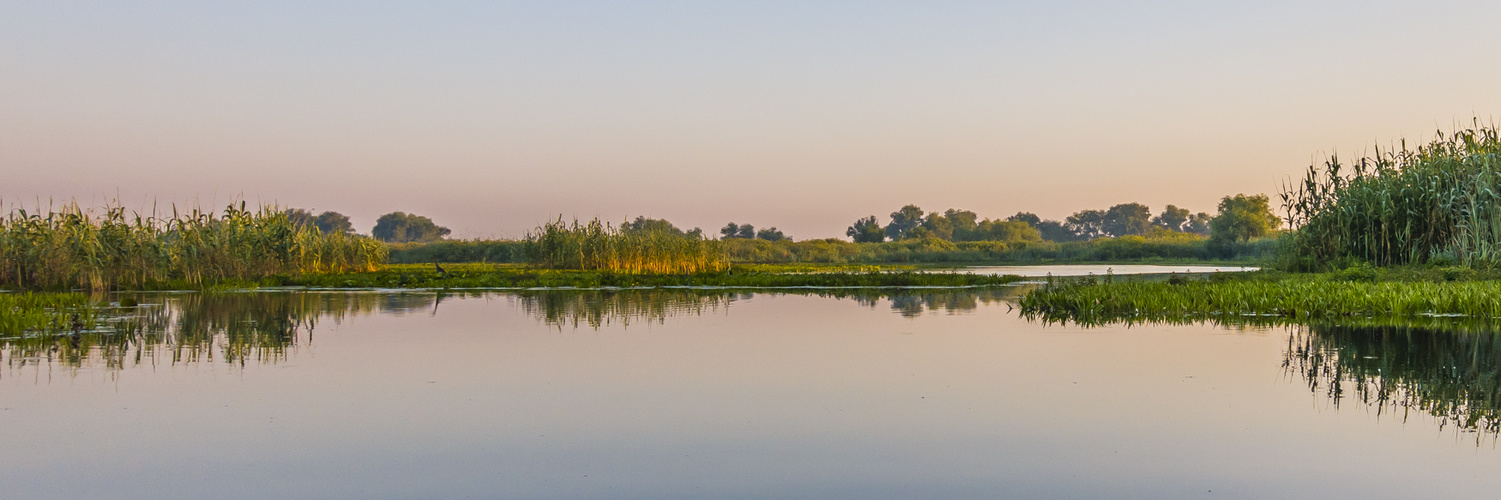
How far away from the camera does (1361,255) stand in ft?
73.9

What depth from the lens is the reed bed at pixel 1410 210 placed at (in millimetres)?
20000

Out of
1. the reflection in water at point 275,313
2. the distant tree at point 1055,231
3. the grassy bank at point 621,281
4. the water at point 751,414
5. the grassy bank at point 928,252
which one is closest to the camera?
the water at point 751,414

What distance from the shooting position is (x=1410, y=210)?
71.5 feet

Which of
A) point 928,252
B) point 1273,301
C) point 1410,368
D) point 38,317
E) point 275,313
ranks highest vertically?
point 928,252

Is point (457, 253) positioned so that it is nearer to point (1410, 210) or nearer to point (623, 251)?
point (623, 251)

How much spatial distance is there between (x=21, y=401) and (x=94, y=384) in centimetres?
85

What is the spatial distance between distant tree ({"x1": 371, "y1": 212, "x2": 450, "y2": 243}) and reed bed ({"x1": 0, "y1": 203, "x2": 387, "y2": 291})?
75632mm

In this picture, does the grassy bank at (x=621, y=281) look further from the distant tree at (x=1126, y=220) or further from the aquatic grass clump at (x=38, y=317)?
the distant tree at (x=1126, y=220)

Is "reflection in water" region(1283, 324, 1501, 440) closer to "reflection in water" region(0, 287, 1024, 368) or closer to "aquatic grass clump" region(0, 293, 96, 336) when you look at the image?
"reflection in water" region(0, 287, 1024, 368)

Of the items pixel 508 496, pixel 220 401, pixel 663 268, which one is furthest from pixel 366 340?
pixel 663 268

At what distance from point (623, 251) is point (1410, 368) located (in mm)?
25858

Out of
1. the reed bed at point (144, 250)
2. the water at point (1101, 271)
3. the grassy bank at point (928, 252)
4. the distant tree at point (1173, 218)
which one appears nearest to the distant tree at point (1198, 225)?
the distant tree at point (1173, 218)

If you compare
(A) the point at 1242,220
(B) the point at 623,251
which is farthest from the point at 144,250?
(A) the point at 1242,220

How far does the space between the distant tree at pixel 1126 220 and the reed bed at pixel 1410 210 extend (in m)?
88.6
